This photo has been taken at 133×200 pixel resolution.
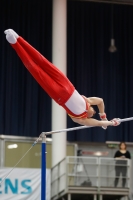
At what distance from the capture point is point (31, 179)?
39.3 feet

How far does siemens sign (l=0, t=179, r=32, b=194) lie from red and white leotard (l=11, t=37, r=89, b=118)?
5.30 metres

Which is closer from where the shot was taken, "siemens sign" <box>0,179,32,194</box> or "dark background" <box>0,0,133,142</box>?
"siemens sign" <box>0,179,32,194</box>

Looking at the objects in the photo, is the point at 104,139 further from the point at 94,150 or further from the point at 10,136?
the point at 10,136

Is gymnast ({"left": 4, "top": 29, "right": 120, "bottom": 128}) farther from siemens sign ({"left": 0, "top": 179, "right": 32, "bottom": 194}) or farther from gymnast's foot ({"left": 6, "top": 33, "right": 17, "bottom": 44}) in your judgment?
siemens sign ({"left": 0, "top": 179, "right": 32, "bottom": 194})

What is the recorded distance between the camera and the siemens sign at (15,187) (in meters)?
11.9

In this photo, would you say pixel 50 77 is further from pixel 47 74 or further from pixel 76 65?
pixel 76 65

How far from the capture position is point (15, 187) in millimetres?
11883

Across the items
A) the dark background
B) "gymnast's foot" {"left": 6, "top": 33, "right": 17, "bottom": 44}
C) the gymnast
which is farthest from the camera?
the dark background

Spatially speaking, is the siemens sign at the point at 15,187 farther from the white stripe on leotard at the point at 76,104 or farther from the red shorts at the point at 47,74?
the red shorts at the point at 47,74

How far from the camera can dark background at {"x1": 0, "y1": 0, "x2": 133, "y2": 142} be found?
14.2 meters

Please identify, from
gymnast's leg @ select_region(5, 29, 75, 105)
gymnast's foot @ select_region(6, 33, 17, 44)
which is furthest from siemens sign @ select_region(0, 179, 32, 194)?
gymnast's foot @ select_region(6, 33, 17, 44)

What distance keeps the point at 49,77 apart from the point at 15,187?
551 cm

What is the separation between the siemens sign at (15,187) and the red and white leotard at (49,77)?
5.30m

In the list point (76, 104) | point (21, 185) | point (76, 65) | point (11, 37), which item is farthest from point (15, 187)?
point (11, 37)
